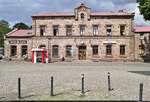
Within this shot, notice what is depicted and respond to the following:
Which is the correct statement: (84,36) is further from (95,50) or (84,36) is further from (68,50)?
(68,50)

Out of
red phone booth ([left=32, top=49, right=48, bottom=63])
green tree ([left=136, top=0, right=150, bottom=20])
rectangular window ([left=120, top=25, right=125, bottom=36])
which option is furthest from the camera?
rectangular window ([left=120, top=25, right=125, bottom=36])

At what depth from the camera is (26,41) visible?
26484 millimetres

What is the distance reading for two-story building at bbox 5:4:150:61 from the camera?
25.2 metres

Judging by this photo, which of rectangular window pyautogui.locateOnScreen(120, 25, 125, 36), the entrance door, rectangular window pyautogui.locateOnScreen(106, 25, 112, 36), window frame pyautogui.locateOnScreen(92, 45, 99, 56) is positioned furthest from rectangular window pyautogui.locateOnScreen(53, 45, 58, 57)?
rectangular window pyautogui.locateOnScreen(120, 25, 125, 36)

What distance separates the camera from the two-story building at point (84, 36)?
25172mm

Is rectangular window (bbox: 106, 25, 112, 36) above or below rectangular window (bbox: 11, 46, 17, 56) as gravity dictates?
above

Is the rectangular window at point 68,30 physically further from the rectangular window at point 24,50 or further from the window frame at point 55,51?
the rectangular window at point 24,50

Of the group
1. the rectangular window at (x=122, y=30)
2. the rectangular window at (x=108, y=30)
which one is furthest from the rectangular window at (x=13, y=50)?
the rectangular window at (x=122, y=30)

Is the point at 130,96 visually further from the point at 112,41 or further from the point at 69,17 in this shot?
the point at 69,17

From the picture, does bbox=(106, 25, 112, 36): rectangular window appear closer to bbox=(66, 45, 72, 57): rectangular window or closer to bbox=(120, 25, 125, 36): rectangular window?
bbox=(120, 25, 125, 36): rectangular window

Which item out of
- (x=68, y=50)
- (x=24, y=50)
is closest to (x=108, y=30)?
(x=68, y=50)

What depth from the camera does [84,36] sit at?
25438 millimetres

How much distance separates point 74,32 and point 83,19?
348cm

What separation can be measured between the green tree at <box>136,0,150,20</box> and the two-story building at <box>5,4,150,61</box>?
3.87 meters
